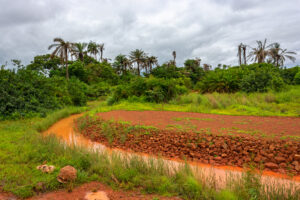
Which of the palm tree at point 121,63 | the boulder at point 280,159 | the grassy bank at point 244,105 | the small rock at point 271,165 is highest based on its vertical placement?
the palm tree at point 121,63

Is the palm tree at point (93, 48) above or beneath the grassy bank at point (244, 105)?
above

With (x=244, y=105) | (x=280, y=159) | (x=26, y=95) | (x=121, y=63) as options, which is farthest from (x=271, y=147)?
(x=121, y=63)

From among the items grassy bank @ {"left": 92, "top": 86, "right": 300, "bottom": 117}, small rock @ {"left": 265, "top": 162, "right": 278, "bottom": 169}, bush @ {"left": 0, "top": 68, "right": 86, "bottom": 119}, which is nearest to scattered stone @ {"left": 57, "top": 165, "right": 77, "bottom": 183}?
small rock @ {"left": 265, "top": 162, "right": 278, "bottom": 169}

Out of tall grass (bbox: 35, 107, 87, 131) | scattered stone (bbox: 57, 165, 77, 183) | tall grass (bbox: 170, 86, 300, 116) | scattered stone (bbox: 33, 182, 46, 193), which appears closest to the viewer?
scattered stone (bbox: 33, 182, 46, 193)

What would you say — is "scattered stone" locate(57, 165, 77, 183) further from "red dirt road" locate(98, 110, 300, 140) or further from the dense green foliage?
the dense green foliage

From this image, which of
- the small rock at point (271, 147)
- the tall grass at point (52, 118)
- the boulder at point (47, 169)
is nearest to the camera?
the boulder at point (47, 169)

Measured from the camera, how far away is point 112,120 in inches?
393

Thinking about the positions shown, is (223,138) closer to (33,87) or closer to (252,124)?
(252,124)

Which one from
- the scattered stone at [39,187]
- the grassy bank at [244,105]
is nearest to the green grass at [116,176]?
the scattered stone at [39,187]

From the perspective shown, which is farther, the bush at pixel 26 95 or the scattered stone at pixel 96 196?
the bush at pixel 26 95

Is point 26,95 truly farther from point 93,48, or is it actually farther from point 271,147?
point 93,48

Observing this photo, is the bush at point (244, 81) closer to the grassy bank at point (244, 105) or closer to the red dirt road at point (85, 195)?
the grassy bank at point (244, 105)

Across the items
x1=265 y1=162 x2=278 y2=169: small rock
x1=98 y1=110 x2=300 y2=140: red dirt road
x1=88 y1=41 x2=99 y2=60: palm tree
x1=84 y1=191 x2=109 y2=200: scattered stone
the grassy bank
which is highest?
x1=88 y1=41 x2=99 y2=60: palm tree

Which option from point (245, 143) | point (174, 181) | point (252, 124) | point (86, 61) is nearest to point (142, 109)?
point (252, 124)
